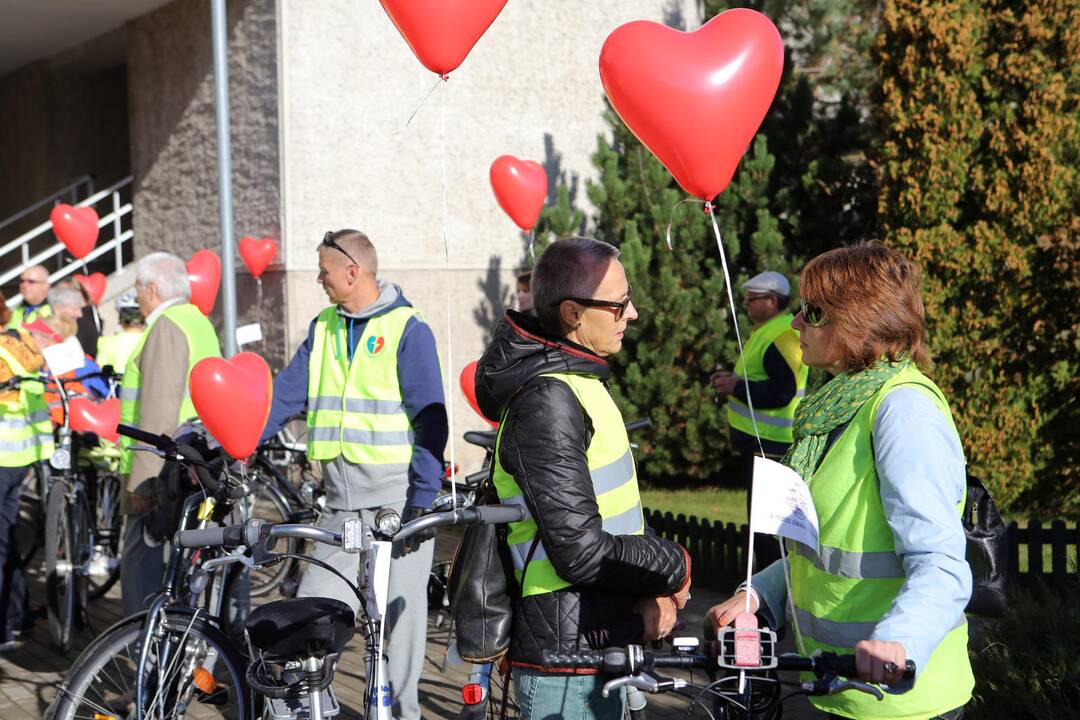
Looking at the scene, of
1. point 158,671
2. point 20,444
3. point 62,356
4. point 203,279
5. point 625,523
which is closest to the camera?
point 625,523

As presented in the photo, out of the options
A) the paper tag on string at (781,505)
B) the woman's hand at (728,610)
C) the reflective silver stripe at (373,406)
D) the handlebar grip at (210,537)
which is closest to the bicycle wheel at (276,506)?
the reflective silver stripe at (373,406)

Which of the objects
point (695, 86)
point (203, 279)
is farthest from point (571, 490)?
point (203, 279)

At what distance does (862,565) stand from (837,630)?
15 cm

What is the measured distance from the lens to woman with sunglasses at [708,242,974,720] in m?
2.10

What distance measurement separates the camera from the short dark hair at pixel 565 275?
2596 millimetres

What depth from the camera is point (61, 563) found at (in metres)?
6.29

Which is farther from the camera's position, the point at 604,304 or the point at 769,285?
the point at 769,285

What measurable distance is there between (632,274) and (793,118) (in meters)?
2.45

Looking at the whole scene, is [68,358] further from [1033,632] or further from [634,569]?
[1033,632]

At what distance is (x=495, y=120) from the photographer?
1209cm

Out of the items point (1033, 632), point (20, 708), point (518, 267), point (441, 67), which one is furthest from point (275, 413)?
point (518, 267)

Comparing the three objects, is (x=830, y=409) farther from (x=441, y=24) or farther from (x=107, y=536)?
(x=107, y=536)

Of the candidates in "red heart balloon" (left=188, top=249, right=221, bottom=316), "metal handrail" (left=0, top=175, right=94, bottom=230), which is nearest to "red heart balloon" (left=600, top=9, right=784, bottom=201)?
"red heart balloon" (left=188, top=249, right=221, bottom=316)

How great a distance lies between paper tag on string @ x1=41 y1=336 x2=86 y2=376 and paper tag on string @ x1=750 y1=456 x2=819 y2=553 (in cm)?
482
